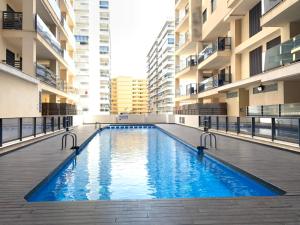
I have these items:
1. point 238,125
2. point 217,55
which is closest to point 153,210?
point 238,125

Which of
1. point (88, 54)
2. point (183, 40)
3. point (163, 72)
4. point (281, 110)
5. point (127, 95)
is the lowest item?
point (281, 110)

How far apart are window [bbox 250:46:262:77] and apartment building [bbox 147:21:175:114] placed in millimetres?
64881

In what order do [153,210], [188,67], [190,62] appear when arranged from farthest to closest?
[188,67] → [190,62] → [153,210]

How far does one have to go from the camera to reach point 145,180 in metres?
9.34

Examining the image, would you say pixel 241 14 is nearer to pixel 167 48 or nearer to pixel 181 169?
pixel 181 169

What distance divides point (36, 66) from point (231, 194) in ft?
57.2

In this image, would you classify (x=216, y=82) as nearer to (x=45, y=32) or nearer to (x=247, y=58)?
(x=247, y=58)

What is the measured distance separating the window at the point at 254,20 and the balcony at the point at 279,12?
4274mm

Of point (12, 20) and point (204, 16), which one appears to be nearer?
point (12, 20)

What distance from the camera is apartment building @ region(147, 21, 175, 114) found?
101m

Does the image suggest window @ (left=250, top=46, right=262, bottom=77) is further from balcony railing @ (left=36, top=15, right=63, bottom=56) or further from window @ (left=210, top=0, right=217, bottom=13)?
balcony railing @ (left=36, top=15, right=63, bottom=56)

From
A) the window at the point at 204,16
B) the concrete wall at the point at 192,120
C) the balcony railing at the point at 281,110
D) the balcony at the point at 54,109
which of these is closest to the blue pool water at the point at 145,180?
the balcony railing at the point at 281,110

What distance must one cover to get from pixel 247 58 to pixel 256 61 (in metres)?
1.40

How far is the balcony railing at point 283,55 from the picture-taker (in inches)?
554
